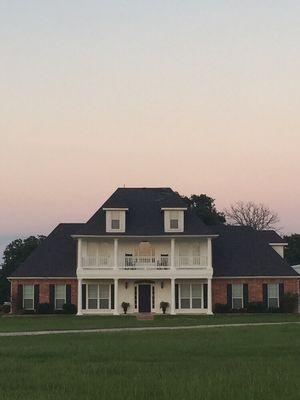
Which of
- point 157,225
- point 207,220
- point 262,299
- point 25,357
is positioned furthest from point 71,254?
point 25,357

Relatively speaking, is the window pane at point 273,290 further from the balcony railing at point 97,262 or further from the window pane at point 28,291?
the window pane at point 28,291

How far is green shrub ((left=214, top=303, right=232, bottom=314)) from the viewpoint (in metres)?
54.8

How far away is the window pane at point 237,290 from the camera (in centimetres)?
5556

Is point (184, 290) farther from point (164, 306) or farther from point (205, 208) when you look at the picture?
point (205, 208)

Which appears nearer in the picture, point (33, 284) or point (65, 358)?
point (65, 358)

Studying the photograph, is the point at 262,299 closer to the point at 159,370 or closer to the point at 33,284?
the point at 33,284

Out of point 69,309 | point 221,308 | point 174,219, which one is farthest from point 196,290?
point 69,309

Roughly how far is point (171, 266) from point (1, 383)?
137ft

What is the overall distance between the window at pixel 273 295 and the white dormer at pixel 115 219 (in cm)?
1112

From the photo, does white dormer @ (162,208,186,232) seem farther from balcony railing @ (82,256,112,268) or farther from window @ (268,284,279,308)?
window @ (268,284,279,308)

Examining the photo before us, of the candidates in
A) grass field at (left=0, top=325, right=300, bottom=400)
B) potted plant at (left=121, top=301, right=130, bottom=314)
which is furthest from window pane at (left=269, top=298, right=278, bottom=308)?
grass field at (left=0, top=325, right=300, bottom=400)

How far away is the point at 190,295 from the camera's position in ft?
182

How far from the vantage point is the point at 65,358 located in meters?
17.6

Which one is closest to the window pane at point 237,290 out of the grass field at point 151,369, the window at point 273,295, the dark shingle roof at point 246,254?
the dark shingle roof at point 246,254
